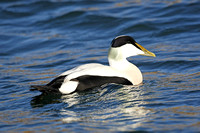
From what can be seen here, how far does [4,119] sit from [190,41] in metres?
5.03

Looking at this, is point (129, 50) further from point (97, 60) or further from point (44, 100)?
point (97, 60)

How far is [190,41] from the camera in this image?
28.9 ft

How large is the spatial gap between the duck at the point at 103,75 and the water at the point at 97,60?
0.41 ft

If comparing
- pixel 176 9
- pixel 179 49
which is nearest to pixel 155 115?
pixel 179 49

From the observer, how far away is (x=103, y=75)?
6.00 meters

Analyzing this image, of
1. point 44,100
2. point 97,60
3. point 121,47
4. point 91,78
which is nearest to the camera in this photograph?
point 44,100

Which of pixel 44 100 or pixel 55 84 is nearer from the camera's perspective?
pixel 44 100

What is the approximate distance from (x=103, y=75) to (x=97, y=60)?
2286 mm

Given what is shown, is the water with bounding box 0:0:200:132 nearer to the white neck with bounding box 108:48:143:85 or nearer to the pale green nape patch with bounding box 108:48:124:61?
the white neck with bounding box 108:48:143:85

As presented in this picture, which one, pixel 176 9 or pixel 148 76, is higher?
pixel 176 9

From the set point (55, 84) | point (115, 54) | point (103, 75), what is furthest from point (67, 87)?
point (115, 54)

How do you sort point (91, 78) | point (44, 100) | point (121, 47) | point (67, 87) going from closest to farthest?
point (44, 100), point (67, 87), point (91, 78), point (121, 47)

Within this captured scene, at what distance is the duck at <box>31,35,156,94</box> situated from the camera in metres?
5.81

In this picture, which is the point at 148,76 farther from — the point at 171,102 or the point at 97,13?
the point at 97,13
